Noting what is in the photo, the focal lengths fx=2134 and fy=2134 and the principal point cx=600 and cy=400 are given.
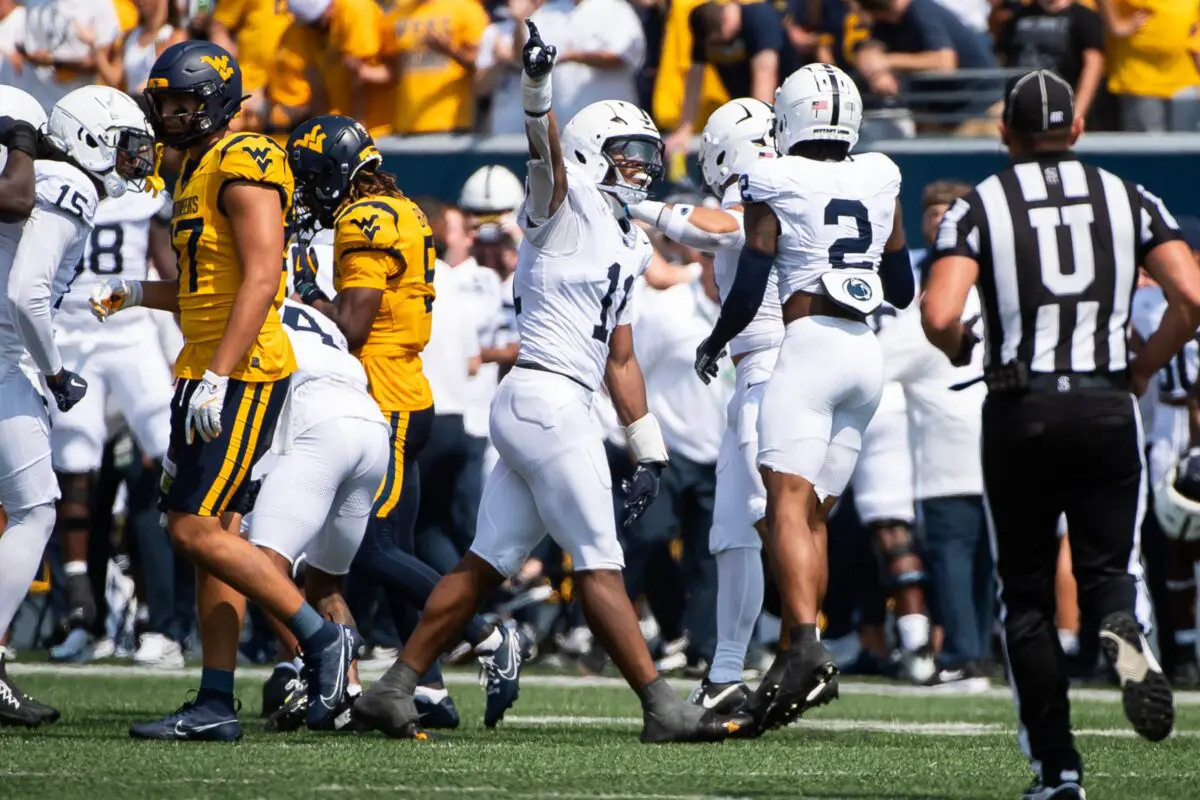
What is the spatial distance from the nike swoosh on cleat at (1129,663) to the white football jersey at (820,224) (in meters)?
2.47

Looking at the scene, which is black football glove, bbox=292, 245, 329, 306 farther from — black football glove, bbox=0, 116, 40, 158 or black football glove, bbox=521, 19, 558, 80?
black football glove, bbox=521, 19, 558, 80

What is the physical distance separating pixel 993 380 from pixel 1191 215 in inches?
296

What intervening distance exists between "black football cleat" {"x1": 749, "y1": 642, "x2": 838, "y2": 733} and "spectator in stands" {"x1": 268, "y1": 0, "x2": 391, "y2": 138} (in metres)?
8.30

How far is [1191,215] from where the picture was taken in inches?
482

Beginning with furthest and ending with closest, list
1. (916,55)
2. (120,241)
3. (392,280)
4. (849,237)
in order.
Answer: (916,55), (120,241), (392,280), (849,237)

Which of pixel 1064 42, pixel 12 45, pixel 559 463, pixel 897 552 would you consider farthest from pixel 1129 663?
pixel 12 45

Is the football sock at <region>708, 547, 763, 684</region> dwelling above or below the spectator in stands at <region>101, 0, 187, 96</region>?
below

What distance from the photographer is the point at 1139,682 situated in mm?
4910

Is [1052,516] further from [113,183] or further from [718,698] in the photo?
[113,183]

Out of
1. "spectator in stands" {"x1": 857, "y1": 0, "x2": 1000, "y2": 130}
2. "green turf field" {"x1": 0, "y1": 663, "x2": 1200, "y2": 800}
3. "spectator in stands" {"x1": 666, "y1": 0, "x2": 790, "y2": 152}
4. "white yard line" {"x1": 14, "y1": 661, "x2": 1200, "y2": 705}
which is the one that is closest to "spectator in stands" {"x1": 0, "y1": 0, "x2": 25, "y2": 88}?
"spectator in stands" {"x1": 666, "y1": 0, "x2": 790, "y2": 152}

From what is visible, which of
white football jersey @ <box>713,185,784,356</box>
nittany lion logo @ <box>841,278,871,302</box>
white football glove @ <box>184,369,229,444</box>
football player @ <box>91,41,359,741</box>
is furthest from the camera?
white football jersey @ <box>713,185,784,356</box>

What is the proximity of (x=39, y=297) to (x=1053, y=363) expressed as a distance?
3666 millimetres

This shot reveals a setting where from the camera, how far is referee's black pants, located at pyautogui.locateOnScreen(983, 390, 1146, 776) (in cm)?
514

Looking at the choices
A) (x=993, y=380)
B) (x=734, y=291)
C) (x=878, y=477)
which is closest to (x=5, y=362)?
(x=734, y=291)
